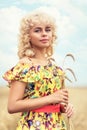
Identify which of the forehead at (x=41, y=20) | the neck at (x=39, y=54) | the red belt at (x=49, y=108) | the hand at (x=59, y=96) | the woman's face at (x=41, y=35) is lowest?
the red belt at (x=49, y=108)

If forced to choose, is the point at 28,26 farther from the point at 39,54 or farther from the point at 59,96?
the point at 59,96

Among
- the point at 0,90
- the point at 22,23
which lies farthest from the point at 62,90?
the point at 0,90

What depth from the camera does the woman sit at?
1.48 metres

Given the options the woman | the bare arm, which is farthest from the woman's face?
the bare arm

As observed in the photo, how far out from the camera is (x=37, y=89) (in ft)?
4.95

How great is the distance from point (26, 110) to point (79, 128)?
6.62 feet

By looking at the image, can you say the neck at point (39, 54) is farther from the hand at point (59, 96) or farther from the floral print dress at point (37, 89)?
the hand at point (59, 96)

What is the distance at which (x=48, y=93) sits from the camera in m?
1.52

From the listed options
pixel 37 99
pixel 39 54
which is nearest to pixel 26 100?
pixel 37 99

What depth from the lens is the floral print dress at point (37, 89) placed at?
150 cm

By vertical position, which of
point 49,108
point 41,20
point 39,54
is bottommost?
point 49,108

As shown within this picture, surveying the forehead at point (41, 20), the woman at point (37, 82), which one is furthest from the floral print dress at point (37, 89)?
the forehead at point (41, 20)

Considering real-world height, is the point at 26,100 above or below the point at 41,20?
below

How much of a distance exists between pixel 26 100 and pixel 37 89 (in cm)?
6
